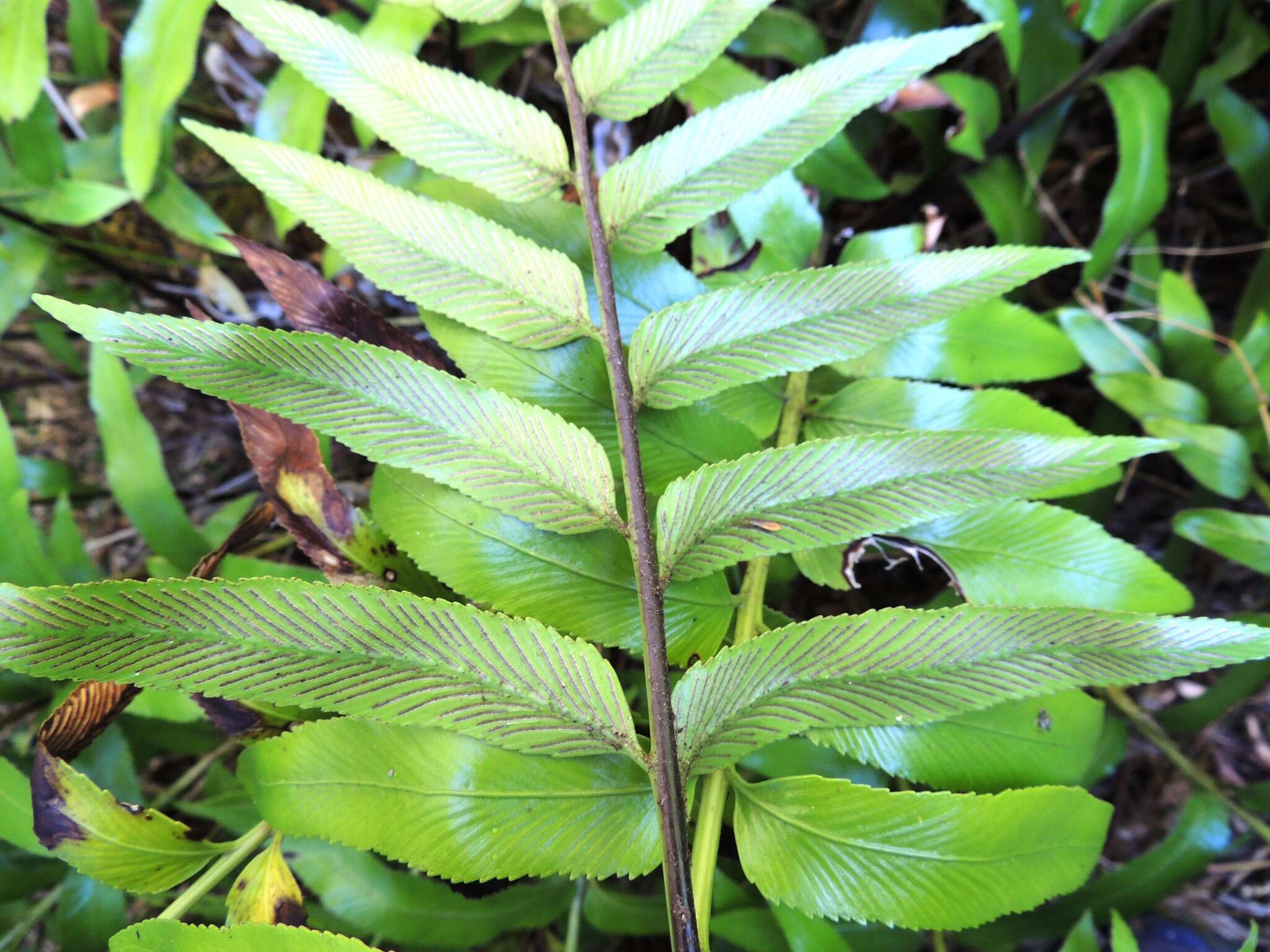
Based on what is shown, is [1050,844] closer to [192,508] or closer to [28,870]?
[28,870]

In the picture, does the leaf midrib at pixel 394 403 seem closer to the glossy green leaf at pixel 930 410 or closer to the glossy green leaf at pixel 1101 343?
the glossy green leaf at pixel 930 410

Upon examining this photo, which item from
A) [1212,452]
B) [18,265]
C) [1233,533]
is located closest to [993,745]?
[1233,533]

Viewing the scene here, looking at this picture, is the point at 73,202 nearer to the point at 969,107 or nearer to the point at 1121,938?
the point at 969,107

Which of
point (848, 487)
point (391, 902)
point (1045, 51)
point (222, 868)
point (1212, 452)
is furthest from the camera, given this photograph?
point (1045, 51)

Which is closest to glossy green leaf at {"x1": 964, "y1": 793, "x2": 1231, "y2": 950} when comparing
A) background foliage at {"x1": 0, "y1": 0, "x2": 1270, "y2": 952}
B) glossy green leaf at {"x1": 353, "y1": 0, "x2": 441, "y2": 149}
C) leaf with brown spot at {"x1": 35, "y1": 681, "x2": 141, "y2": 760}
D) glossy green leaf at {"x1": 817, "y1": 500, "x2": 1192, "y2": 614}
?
background foliage at {"x1": 0, "y1": 0, "x2": 1270, "y2": 952}

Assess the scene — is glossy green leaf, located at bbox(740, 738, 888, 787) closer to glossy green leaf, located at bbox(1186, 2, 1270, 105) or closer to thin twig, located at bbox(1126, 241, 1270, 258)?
thin twig, located at bbox(1126, 241, 1270, 258)

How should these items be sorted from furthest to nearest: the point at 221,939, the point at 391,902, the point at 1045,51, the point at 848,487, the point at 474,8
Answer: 1. the point at 1045,51
2. the point at 391,902
3. the point at 474,8
4. the point at 848,487
5. the point at 221,939

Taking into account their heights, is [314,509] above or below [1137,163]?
below
